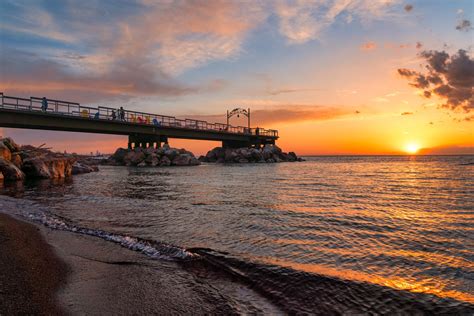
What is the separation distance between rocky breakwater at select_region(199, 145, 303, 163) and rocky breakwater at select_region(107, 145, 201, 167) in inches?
682

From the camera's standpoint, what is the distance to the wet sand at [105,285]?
12.5 ft

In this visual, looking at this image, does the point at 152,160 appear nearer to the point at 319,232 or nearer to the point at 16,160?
the point at 16,160

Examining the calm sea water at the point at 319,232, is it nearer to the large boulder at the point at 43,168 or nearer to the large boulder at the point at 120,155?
the large boulder at the point at 43,168

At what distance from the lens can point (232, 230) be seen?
870 centimetres

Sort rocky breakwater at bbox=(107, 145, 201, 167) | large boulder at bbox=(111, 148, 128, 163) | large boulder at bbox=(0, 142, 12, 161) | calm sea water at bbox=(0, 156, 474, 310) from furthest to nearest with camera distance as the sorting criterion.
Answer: large boulder at bbox=(111, 148, 128, 163)
rocky breakwater at bbox=(107, 145, 201, 167)
large boulder at bbox=(0, 142, 12, 161)
calm sea water at bbox=(0, 156, 474, 310)

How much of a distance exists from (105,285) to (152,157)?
53.9 m

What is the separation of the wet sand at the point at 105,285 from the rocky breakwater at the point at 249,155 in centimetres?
7051

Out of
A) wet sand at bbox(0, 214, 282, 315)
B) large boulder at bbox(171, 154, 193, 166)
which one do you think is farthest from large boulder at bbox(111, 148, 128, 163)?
wet sand at bbox(0, 214, 282, 315)

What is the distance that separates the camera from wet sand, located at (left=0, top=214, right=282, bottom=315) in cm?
382

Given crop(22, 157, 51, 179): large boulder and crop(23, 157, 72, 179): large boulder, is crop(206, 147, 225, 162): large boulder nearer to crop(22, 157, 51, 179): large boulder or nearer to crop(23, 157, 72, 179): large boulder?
crop(23, 157, 72, 179): large boulder

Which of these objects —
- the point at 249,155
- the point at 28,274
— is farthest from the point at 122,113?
the point at 28,274

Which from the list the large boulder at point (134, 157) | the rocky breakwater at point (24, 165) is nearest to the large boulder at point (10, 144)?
the rocky breakwater at point (24, 165)

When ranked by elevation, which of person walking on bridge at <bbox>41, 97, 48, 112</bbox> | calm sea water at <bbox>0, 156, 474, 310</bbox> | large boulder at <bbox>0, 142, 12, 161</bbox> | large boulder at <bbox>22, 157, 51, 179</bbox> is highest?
person walking on bridge at <bbox>41, 97, 48, 112</bbox>

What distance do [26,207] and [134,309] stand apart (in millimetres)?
11020
